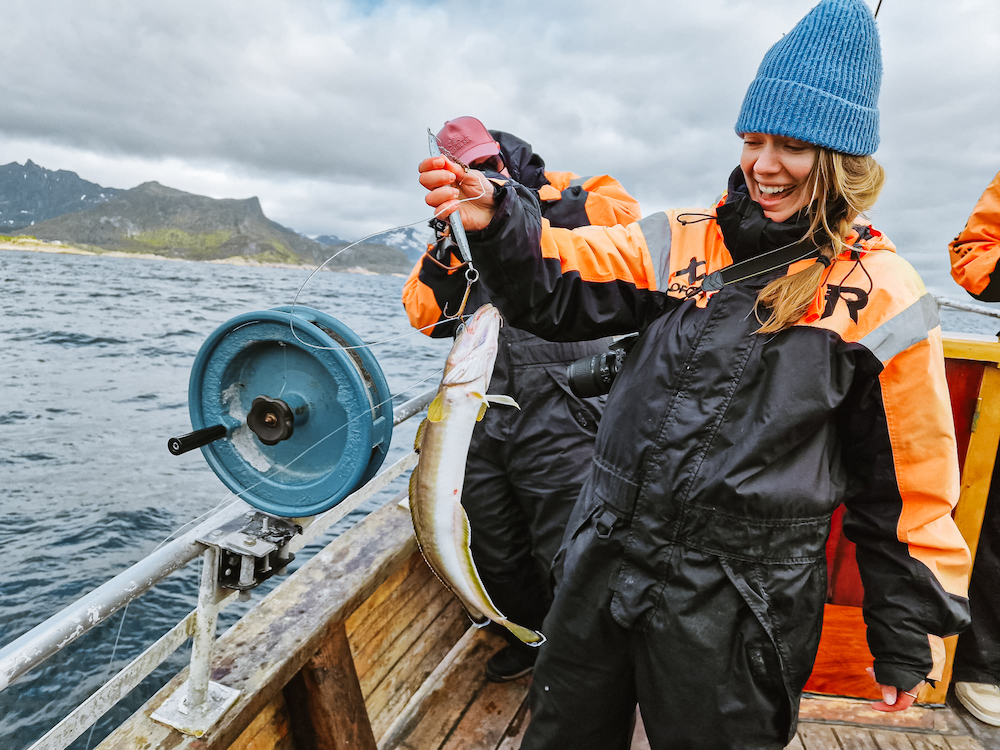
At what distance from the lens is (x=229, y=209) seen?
7444 cm

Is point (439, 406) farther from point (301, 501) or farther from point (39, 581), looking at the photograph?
point (39, 581)

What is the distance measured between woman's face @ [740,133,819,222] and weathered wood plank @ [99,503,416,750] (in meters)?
2.34

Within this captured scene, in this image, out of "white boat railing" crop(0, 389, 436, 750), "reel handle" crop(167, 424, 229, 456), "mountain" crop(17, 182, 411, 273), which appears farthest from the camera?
"mountain" crop(17, 182, 411, 273)

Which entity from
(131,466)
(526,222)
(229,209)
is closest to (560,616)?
(526,222)

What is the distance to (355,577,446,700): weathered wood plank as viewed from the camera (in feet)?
10.2

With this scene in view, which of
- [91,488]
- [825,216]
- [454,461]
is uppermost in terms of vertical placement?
[825,216]

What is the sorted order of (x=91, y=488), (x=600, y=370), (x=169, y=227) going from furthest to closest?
(x=169, y=227)
(x=91, y=488)
(x=600, y=370)

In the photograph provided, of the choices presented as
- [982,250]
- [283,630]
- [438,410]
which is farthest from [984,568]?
[283,630]

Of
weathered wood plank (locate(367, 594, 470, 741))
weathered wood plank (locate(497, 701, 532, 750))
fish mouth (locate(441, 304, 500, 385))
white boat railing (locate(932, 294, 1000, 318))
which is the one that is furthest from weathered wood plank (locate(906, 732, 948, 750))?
fish mouth (locate(441, 304, 500, 385))

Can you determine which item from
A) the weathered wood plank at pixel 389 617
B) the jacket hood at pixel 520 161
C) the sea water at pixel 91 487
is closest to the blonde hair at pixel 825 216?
the sea water at pixel 91 487

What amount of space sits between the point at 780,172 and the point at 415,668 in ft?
9.87

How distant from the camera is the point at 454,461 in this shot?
1644mm

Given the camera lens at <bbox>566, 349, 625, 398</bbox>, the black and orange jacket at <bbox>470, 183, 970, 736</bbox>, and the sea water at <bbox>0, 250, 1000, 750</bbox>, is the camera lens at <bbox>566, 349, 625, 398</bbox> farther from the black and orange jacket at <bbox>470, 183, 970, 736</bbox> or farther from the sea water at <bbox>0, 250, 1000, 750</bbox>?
the sea water at <bbox>0, 250, 1000, 750</bbox>

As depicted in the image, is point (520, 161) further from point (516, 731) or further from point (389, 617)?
point (516, 731)
